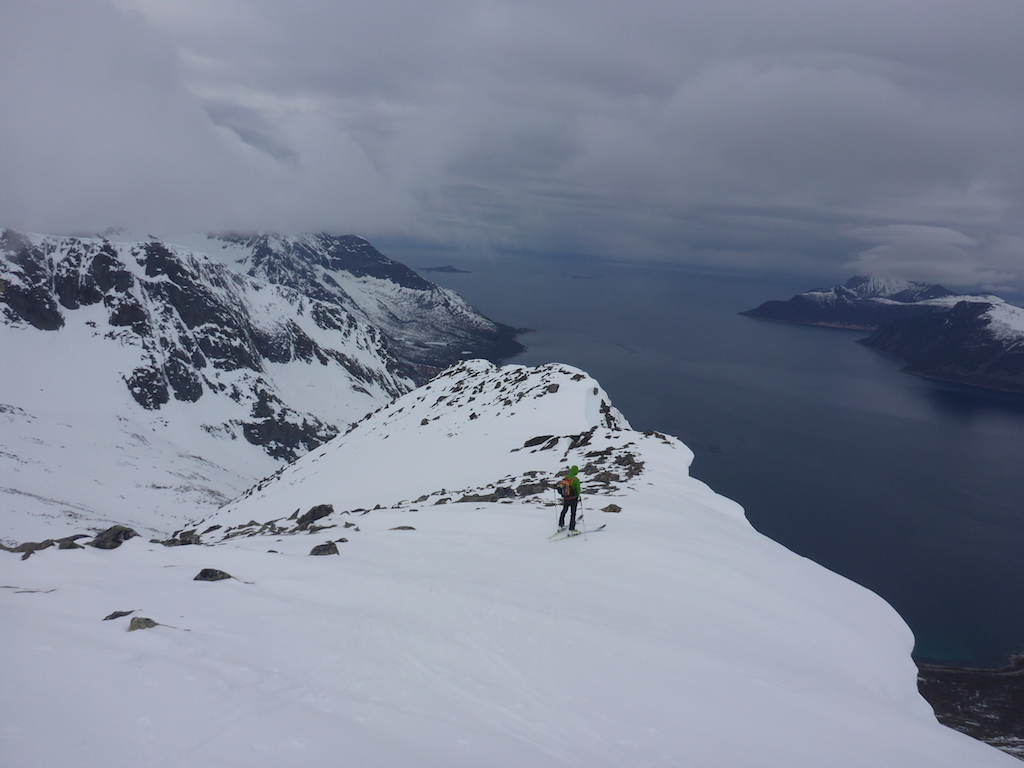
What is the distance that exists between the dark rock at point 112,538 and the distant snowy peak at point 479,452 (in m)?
12.0

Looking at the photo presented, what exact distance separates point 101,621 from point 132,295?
210 meters

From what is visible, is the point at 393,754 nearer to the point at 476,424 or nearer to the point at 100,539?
the point at 100,539

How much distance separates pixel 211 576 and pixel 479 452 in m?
25.7

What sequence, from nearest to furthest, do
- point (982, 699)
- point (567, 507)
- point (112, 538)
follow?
point (112, 538) → point (567, 507) → point (982, 699)

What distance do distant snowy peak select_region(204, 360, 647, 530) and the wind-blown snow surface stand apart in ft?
27.9

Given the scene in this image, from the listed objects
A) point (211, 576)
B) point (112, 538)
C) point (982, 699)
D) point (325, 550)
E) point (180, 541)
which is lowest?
point (982, 699)

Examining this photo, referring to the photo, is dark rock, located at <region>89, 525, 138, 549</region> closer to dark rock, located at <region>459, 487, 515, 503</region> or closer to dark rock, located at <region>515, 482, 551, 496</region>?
dark rock, located at <region>459, 487, 515, 503</region>

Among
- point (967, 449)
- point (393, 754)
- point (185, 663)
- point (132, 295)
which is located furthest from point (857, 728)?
point (132, 295)

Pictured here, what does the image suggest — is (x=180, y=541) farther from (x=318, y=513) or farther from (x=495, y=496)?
(x=495, y=496)

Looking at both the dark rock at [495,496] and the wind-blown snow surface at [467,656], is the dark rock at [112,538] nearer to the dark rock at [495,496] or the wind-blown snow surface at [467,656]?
the wind-blown snow surface at [467,656]

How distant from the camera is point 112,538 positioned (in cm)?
1277

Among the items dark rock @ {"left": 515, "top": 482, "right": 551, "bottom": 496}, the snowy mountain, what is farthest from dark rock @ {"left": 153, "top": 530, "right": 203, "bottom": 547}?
the snowy mountain

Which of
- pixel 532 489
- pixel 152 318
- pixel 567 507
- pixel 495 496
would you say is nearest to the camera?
pixel 567 507

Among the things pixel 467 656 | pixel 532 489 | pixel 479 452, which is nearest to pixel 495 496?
pixel 532 489
